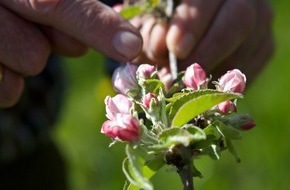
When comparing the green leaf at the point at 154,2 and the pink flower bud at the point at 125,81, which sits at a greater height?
the pink flower bud at the point at 125,81

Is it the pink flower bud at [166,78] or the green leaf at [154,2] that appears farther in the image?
the green leaf at [154,2]

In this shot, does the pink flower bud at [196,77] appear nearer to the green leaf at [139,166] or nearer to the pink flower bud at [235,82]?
the pink flower bud at [235,82]

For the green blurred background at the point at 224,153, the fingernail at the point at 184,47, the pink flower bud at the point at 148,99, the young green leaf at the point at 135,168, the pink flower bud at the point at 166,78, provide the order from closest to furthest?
the young green leaf at the point at 135,168 < the pink flower bud at the point at 148,99 < the pink flower bud at the point at 166,78 < the fingernail at the point at 184,47 < the green blurred background at the point at 224,153

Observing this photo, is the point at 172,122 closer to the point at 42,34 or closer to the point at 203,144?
the point at 203,144

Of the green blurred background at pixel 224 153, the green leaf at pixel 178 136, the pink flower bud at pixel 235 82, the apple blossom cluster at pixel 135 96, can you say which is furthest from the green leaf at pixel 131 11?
the green blurred background at pixel 224 153

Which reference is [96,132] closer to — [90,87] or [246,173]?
[90,87]

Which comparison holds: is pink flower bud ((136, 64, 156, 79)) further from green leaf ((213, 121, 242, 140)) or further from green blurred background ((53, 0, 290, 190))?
green blurred background ((53, 0, 290, 190))

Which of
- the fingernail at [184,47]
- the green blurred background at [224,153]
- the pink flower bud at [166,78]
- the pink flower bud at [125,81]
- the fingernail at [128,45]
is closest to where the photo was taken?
the pink flower bud at [125,81]
